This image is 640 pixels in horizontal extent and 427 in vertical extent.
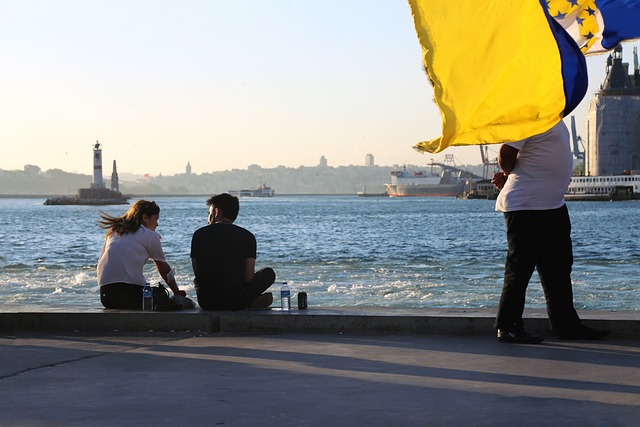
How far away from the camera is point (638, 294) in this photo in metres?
17.5

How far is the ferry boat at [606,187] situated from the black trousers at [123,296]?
133 meters

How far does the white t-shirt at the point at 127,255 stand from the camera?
320 inches

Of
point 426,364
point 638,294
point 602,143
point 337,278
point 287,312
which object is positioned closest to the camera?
point 426,364

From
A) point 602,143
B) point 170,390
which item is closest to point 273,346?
point 170,390

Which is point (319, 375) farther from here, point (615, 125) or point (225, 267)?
point (615, 125)

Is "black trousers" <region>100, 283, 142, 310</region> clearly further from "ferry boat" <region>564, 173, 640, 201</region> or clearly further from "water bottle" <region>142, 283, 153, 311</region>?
"ferry boat" <region>564, 173, 640, 201</region>

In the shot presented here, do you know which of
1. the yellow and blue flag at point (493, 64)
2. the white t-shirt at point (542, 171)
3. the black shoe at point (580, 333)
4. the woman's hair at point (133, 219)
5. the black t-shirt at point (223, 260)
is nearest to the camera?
the yellow and blue flag at point (493, 64)

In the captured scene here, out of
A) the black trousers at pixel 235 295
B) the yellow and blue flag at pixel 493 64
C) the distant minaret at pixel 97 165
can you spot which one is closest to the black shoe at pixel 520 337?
the yellow and blue flag at pixel 493 64

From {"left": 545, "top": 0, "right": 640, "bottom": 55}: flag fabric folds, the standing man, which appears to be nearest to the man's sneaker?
the standing man

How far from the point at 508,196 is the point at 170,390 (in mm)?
2635

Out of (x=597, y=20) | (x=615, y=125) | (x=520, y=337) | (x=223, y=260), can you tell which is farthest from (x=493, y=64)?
(x=615, y=125)

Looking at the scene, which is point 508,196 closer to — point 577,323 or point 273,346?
point 577,323

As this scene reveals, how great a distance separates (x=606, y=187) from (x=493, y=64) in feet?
472

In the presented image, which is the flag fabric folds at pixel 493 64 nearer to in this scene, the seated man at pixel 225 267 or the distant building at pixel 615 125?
the seated man at pixel 225 267
